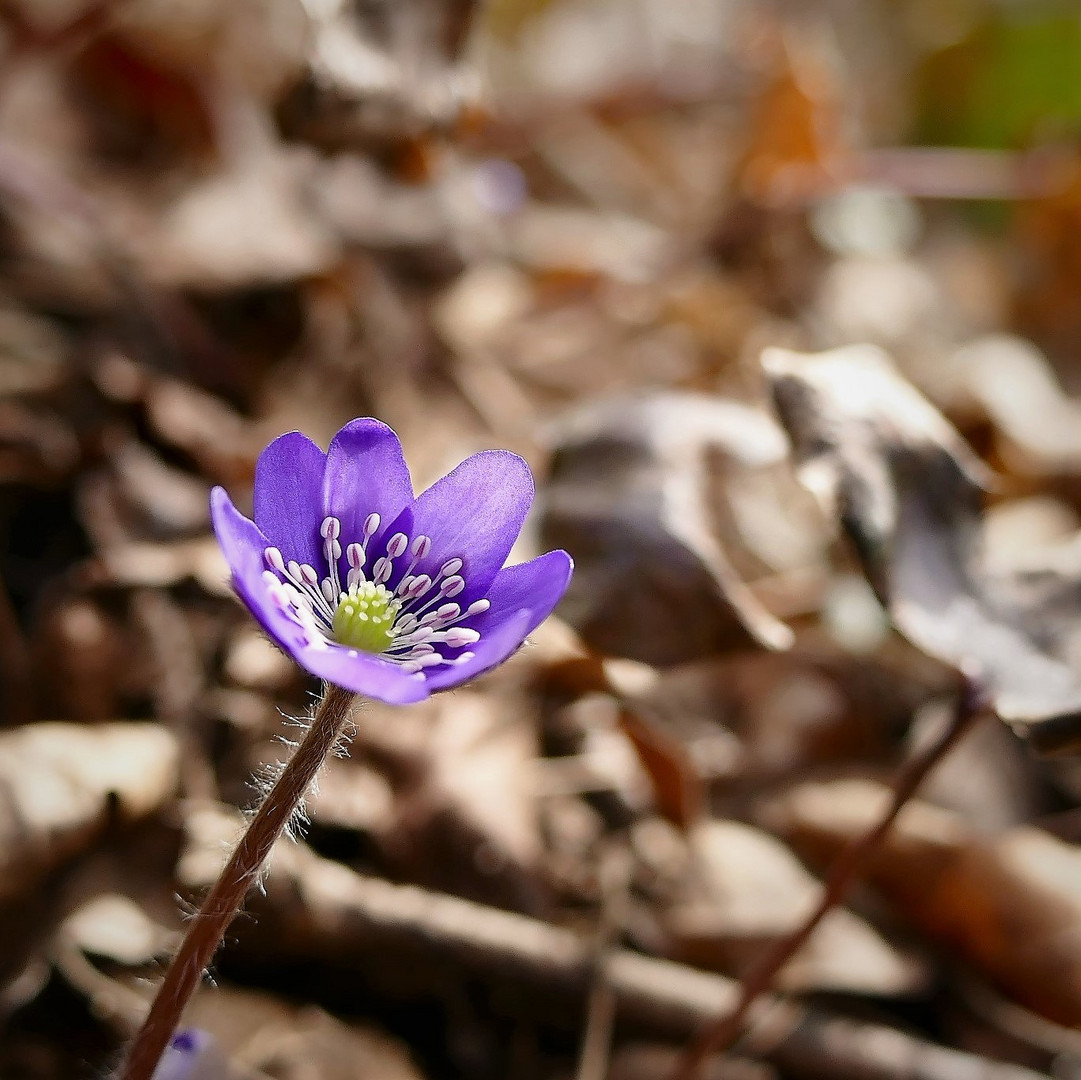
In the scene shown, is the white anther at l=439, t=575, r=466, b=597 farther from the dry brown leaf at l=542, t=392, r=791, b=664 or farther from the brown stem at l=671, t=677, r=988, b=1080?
the brown stem at l=671, t=677, r=988, b=1080

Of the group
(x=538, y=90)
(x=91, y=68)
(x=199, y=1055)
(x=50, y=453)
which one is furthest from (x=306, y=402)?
(x=538, y=90)

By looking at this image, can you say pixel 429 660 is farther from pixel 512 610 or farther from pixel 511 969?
pixel 511 969

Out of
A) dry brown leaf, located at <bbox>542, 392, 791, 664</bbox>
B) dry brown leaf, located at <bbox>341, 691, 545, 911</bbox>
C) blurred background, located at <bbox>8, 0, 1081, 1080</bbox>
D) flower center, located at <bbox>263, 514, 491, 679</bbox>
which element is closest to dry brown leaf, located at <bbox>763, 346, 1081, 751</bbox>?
blurred background, located at <bbox>8, 0, 1081, 1080</bbox>

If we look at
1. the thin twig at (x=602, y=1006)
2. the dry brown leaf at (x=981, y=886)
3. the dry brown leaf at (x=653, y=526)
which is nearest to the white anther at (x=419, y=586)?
the dry brown leaf at (x=653, y=526)

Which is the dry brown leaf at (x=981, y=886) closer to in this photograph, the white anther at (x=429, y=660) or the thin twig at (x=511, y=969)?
the thin twig at (x=511, y=969)

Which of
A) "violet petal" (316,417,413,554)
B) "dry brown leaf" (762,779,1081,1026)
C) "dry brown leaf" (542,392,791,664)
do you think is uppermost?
"dry brown leaf" (542,392,791,664)

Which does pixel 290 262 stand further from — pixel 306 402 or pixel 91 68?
pixel 91 68

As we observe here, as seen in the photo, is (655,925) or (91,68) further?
(91,68)
